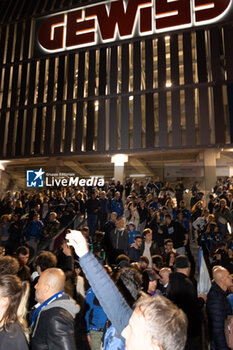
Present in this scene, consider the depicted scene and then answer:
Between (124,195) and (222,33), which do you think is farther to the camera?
(222,33)

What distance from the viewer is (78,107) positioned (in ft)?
61.0

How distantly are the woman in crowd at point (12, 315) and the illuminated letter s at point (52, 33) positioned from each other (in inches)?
785

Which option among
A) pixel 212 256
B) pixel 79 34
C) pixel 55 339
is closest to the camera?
pixel 55 339

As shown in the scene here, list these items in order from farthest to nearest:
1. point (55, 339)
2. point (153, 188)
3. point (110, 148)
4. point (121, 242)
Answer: point (110, 148)
point (153, 188)
point (121, 242)
point (55, 339)

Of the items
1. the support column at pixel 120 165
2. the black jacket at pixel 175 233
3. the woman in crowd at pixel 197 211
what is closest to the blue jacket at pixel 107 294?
the black jacket at pixel 175 233

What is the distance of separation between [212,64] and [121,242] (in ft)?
41.9

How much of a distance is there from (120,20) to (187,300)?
61.4 feet

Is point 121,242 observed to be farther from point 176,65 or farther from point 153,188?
point 176,65

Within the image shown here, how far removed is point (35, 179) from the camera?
1842 centimetres

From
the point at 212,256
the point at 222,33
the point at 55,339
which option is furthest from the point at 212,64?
the point at 55,339

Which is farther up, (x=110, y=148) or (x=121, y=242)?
(x=110, y=148)

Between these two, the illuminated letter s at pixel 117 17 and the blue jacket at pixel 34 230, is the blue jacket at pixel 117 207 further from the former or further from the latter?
the illuminated letter s at pixel 117 17

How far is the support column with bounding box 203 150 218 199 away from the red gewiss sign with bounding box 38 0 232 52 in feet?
25.4

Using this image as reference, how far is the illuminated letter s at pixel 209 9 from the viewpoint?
15.9m
